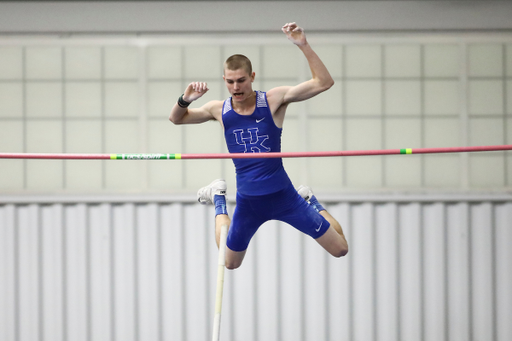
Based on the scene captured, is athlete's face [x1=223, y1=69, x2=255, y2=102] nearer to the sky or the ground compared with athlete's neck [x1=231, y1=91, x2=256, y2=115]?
nearer to the sky

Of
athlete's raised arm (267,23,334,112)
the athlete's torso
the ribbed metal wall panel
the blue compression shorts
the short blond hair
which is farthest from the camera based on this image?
the ribbed metal wall panel

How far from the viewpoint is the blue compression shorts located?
2.54 meters

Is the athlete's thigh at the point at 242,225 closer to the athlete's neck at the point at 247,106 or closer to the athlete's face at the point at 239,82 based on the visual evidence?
the athlete's neck at the point at 247,106

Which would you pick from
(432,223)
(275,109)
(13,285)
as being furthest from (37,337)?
(432,223)

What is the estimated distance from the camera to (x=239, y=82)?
91.0 inches

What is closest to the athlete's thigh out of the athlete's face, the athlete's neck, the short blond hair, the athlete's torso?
the athlete's torso

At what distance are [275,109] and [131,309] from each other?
2641 mm

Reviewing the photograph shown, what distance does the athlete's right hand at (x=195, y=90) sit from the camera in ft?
7.61

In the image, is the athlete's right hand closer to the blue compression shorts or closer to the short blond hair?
the short blond hair

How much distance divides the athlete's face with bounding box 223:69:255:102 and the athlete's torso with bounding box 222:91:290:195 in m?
0.11

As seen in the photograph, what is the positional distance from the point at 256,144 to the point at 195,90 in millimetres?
452

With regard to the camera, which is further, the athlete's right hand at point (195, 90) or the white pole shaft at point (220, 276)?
the white pole shaft at point (220, 276)

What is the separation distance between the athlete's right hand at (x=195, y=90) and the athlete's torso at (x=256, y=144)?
0.66ft

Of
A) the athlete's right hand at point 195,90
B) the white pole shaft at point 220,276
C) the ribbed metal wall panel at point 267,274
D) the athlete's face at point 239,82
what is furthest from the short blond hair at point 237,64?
the ribbed metal wall panel at point 267,274
